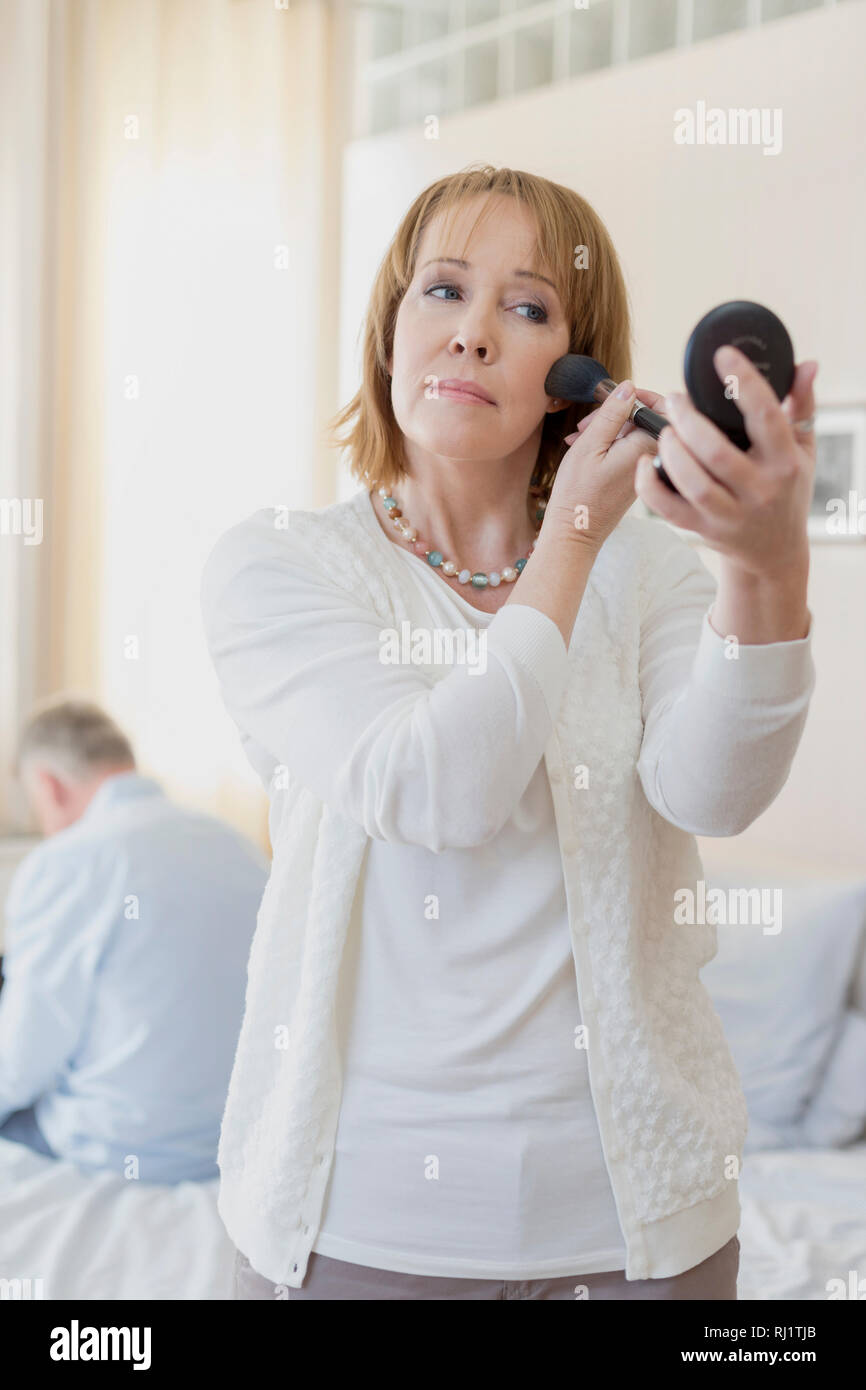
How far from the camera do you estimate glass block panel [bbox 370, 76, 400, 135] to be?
3301 mm

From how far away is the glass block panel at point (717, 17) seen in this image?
2.49 m

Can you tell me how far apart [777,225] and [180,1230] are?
191 cm

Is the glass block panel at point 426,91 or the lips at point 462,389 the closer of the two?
the lips at point 462,389

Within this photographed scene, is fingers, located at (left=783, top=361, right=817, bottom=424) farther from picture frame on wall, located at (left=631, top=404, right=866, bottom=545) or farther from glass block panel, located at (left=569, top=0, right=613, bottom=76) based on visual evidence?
glass block panel, located at (left=569, top=0, right=613, bottom=76)

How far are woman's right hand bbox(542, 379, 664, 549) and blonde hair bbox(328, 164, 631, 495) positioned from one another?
0.15 meters

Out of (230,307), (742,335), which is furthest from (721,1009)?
(230,307)

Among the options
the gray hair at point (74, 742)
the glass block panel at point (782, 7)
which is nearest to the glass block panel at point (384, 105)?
the glass block panel at point (782, 7)

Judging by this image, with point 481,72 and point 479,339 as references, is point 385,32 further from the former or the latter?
point 479,339

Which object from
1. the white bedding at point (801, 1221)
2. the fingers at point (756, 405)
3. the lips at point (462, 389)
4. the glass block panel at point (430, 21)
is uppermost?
the glass block panel at point (430, 21)

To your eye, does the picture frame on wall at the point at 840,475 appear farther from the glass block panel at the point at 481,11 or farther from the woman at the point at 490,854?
the woman at the point at 490,854

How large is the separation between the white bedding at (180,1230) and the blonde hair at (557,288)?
3.27 ft

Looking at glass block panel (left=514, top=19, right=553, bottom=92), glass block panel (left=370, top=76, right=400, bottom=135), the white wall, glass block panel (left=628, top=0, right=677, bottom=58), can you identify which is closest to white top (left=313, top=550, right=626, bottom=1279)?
the white wall

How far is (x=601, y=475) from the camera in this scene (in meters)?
0.78

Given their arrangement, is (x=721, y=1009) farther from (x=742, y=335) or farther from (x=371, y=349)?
(x=742, y=335)
